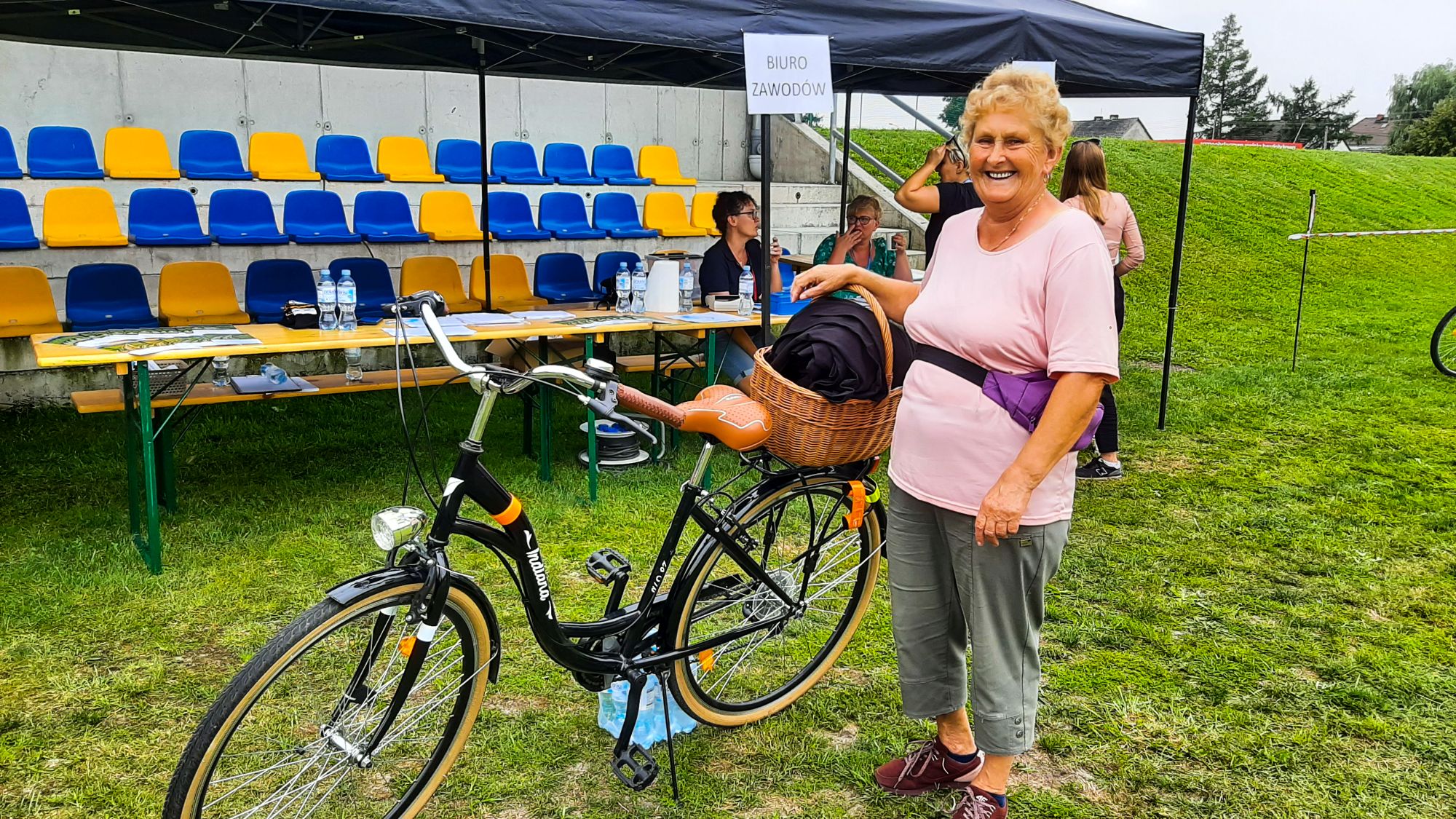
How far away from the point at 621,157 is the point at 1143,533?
22.2 ft

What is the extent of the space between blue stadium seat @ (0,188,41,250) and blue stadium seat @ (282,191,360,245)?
1.60 m

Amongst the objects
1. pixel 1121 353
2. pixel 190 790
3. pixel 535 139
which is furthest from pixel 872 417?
pixel 535 139

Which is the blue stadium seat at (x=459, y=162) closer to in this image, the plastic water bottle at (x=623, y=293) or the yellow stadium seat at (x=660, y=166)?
the yellow stadium seat at (x=660, y=166)

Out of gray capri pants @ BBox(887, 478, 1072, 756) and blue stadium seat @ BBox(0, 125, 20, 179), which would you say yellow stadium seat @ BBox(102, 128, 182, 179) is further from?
gray capri pants @ BBox(887, 478, 1072, 756)

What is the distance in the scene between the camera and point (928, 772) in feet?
8.36

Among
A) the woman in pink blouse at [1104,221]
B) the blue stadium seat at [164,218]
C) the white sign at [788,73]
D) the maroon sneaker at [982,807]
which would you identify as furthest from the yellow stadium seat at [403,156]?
the maroon sneaker at [982,807]

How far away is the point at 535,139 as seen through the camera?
10508mm

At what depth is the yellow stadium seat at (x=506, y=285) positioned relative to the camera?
292 inches

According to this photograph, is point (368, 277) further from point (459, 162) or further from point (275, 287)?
point (459, 162)

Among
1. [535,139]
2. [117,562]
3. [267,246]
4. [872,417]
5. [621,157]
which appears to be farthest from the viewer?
[535,139]

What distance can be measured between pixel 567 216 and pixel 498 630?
6.97m

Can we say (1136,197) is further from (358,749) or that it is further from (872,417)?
(358,749)

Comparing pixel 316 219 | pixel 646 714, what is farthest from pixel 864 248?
pixel 316 219

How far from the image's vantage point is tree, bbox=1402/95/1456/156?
132 feet
